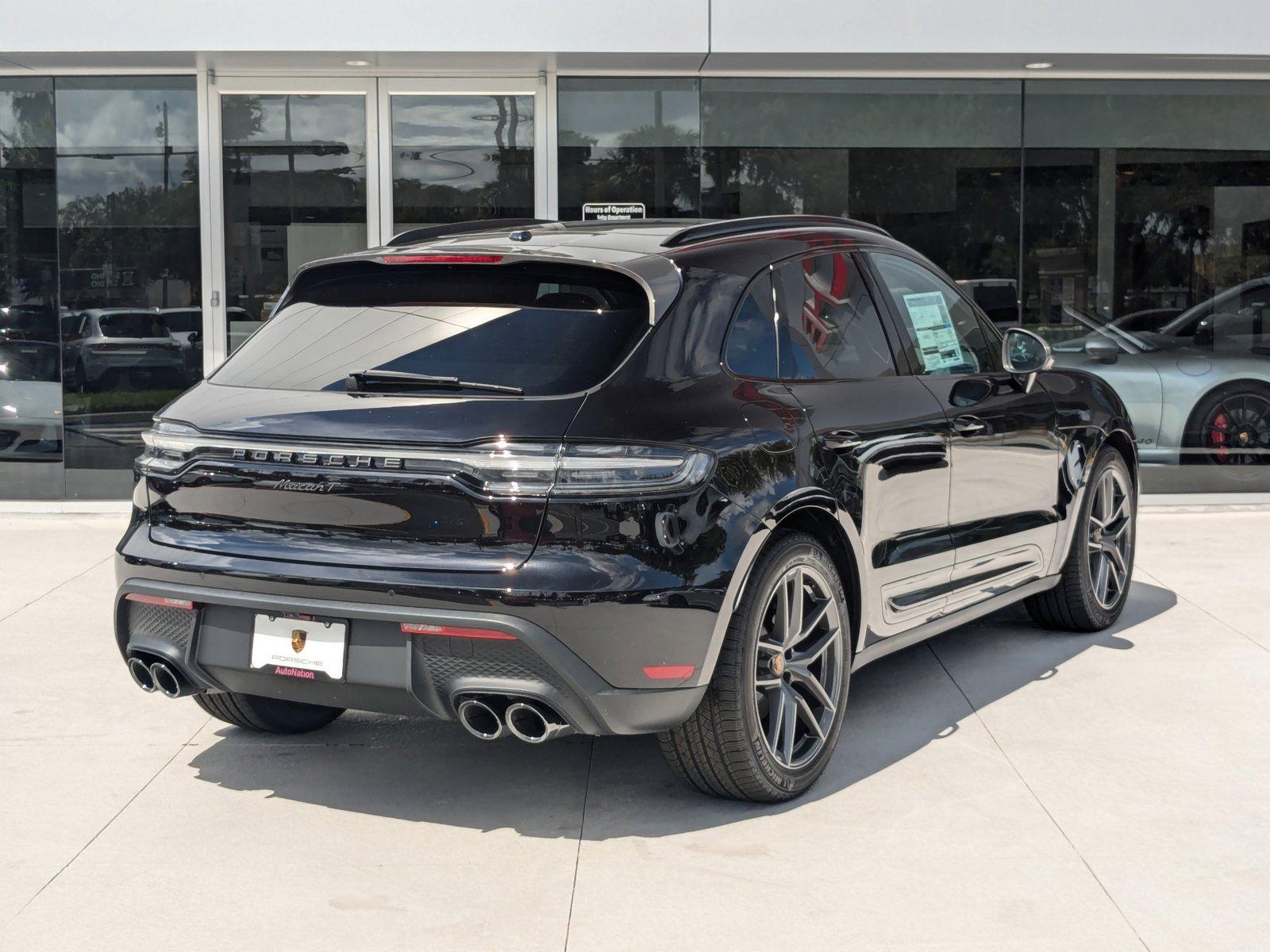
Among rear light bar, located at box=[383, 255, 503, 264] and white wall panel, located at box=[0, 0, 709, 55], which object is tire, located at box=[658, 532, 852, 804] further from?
white wall panel, located at box=[0, 0, 709, 55]

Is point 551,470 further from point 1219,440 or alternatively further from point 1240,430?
point 1240,430

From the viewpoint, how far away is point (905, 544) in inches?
200

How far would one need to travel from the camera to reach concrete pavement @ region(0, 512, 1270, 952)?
3.70 meters

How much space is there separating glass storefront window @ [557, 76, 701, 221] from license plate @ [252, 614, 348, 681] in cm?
732

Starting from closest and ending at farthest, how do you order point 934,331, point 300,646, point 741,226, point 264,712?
point 300,646
point 741,226
point 264,712
point 934,331

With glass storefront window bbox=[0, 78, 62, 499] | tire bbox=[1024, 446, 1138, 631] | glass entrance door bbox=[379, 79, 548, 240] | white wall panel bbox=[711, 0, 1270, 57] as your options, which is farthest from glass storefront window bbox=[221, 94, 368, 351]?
tire bbox=[1024, 446, 1138, 631]

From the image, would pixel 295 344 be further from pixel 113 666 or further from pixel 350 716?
pixel 113 666

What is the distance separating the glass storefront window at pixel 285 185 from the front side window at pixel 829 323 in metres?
6.53

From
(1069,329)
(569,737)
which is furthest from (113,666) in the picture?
(1069,329)

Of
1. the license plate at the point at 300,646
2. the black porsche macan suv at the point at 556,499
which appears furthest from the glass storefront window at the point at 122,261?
the license plate at the point at 300,646

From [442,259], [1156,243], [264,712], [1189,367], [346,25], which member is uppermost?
[346,25]

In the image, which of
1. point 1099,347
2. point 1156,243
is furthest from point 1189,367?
point 1156,243

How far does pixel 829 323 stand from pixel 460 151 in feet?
21.8

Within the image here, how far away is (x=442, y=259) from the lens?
14.5 ft
